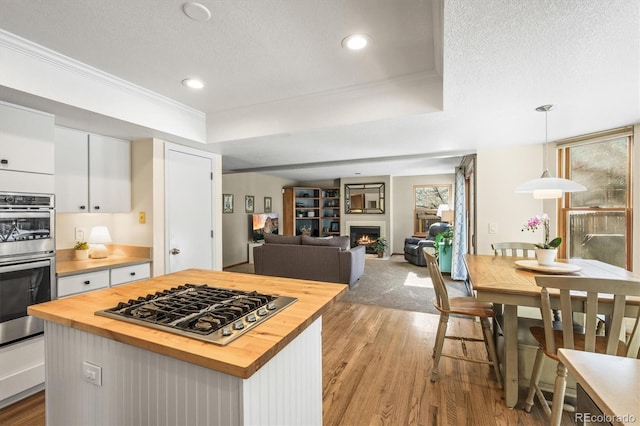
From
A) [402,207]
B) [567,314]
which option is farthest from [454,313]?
[402,207]

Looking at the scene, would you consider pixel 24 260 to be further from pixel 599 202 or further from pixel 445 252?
pixel 445 252

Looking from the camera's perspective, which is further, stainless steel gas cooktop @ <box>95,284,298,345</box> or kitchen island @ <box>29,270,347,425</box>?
stainless steel gas cooktop @ <box>95,284,298,345</box>

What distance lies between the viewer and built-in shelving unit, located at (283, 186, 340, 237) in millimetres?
8766

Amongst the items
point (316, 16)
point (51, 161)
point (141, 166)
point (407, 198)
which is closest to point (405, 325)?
point (316, 16)

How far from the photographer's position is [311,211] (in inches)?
359

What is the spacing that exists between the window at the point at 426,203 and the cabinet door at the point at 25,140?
804cm

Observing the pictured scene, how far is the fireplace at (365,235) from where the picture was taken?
8398 millimetres

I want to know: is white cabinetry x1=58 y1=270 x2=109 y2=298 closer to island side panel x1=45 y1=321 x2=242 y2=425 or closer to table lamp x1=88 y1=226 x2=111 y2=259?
table lamp x1=88 y1=226 x2=111 y2=259

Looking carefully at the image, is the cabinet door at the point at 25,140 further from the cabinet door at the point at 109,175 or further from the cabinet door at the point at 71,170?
the cabinet door at the point at 109,175

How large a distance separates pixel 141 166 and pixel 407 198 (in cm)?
719

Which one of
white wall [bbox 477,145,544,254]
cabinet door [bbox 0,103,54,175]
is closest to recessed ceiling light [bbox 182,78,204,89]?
cabinet door [bbox 0,103,54,175]

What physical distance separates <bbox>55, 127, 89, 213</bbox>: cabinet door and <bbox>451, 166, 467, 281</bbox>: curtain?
5.47 metres

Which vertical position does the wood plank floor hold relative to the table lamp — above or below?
below

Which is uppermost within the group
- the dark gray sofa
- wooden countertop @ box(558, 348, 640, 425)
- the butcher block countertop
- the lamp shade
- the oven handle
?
the lamp shade
